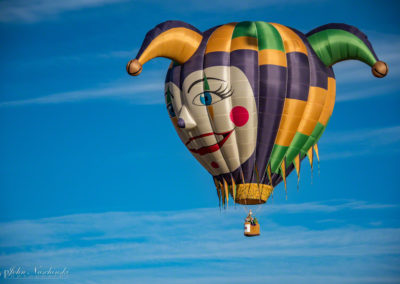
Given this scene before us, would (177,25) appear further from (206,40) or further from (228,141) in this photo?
(228,141)

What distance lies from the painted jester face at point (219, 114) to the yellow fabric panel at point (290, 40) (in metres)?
2.54

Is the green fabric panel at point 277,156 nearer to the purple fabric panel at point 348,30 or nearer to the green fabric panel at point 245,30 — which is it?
the green fabric panel at point 245,30

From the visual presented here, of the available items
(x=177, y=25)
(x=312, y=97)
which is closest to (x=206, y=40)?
(x=177, y=25)

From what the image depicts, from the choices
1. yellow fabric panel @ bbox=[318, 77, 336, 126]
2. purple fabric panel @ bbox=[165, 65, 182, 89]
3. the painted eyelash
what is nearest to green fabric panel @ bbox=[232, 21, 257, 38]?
the painted eyelash

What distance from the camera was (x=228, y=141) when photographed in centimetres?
5503

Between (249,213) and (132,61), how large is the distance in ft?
28.1

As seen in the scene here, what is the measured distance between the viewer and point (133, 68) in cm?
5281

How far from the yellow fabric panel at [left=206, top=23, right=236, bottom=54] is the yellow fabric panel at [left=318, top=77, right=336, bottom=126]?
4.89 metres

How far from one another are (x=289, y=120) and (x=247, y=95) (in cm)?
213

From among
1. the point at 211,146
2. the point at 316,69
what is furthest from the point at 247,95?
the point at 316,69

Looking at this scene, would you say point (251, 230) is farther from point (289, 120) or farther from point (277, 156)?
point (289, 120)

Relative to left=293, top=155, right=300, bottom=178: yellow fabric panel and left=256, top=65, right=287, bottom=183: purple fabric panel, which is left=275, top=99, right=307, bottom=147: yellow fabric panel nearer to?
left=256, top=65, right=287, bottom=183: purple fabric panel

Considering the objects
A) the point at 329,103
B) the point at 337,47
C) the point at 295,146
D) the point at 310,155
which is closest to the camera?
the point at 295,146

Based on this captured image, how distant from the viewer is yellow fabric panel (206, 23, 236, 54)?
181 feet
